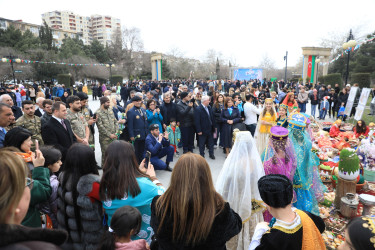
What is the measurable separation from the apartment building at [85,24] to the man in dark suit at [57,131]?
106 m

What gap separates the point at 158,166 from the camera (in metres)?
5.82

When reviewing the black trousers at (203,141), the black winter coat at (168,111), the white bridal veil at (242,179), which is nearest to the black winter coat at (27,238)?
the white bridal veil at (242,179)

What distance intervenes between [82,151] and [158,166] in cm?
365

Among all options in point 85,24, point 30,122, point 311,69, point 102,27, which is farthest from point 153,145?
point 85,24

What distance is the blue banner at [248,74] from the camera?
3450cm

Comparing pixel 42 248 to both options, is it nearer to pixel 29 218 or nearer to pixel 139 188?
pixel 139 188

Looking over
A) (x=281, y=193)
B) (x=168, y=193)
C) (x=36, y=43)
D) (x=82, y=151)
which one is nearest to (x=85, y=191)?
(x=82, y=151)

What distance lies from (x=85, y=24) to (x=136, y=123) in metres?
123

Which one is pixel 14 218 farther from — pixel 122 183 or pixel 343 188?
pixel 343 188

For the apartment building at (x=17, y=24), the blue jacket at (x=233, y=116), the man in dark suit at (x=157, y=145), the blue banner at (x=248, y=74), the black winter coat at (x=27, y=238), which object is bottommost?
the man in dark suit at (x=157, y=145)

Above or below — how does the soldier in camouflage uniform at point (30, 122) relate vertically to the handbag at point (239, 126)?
above

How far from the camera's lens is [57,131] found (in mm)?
4328

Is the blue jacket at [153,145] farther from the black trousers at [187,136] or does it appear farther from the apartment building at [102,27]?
the apartment building at [102,27]

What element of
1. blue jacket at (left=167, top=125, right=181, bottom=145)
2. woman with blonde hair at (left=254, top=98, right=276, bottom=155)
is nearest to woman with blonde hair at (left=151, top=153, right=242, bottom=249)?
woman with blonde hair at (left=254, top=98, right=276, bottom=155)
